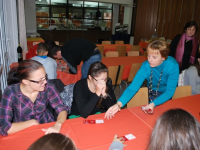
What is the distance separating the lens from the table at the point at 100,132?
1.36m

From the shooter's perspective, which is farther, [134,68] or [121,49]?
[121,49]

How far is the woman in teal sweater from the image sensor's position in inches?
77.9

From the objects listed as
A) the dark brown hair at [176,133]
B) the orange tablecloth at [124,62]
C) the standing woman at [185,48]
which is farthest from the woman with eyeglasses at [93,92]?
the standing woman at [185,48]

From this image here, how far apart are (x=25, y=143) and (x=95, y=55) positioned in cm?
209

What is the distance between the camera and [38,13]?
11.0 metres

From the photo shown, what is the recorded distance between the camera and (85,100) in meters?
2.01

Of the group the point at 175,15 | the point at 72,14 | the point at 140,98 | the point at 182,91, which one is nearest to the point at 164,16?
the point at 175,15

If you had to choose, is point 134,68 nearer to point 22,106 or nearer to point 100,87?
point 100,87

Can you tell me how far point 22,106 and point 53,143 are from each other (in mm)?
1058

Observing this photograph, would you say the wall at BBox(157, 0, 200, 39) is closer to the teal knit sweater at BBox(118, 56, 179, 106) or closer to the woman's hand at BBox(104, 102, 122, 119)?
the teal knit sweater at BBox(118, 56, 179, 106)

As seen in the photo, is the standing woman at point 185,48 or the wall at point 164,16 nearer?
the standing woman at point 185,48

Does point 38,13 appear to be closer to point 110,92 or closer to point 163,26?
point 163,26

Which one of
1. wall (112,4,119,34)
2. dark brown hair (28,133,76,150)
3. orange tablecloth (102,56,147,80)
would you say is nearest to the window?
wall (112,4,119,34)

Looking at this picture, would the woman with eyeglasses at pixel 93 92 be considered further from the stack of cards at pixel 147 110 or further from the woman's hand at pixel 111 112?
the stack of cards at pixel 147 110
